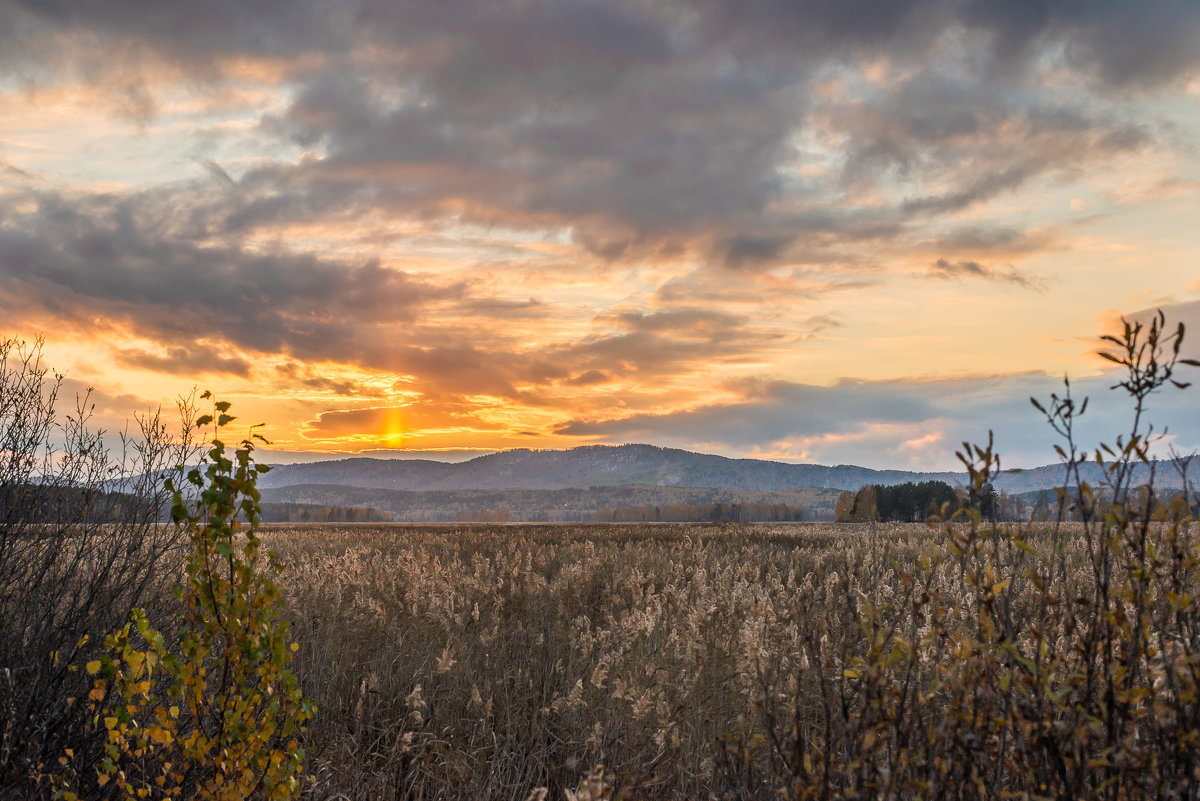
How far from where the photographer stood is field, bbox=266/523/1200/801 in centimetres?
303

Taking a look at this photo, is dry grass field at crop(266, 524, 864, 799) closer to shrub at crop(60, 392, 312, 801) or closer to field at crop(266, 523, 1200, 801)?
field at crop(266, 523, 1200, 801)

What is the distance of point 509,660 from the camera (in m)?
7.84

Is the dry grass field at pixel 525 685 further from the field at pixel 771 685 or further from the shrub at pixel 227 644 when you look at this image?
the shrub at pixel 227 644

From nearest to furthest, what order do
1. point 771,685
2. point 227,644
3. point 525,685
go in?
point 227,644, point 771,685, point 525,685

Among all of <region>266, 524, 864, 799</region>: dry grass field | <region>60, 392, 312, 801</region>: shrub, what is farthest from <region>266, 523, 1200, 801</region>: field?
<region>60, 392, 312, 801</region>: shrub

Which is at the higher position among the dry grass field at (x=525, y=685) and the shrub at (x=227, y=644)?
the shrub at (x=227, y=644)

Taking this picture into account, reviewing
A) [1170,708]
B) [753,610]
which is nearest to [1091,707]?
[1170,708]

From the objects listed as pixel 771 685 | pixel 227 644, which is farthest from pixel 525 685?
pixel 227 644

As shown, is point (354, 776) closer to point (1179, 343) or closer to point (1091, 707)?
point (1091, 707)

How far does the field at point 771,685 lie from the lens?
9.93 ft

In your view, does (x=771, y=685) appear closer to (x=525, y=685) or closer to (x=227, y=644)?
(x=525, y=685)

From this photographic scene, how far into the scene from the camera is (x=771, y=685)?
5707mm

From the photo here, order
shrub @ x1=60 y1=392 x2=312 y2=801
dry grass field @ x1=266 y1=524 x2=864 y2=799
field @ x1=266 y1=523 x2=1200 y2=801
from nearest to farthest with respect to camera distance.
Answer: field @ x1=266 y1=523 x2=1200 y2=801 < shrub @ x1=60 y1=392 x2=312 y2=801 < dry grass field @ x1=266 y1=524 x2=864 y2=799

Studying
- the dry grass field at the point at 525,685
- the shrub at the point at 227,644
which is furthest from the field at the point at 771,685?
the shrub at the point at 227,644
